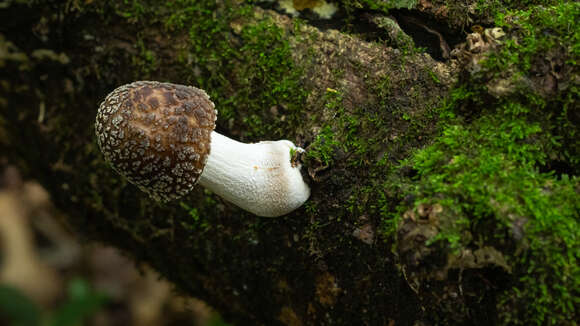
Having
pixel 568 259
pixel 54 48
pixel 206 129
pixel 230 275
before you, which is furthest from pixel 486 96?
pixel 54 48

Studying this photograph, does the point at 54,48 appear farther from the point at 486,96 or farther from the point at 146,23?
the point at 486,96

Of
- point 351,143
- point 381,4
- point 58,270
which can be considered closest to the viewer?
point 351,143

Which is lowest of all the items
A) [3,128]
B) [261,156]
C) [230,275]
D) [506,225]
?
[230,275]

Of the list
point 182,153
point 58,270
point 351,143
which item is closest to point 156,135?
point 182,153

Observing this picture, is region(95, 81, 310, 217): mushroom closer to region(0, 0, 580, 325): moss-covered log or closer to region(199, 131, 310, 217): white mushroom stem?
region(199, 131, 310, 217): white mushroom stem

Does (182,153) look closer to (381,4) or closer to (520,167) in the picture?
(381,4)

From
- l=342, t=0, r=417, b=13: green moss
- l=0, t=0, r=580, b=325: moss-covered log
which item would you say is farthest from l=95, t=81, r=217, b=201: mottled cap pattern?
l=342, t=0, r=417, b=13: green moss
